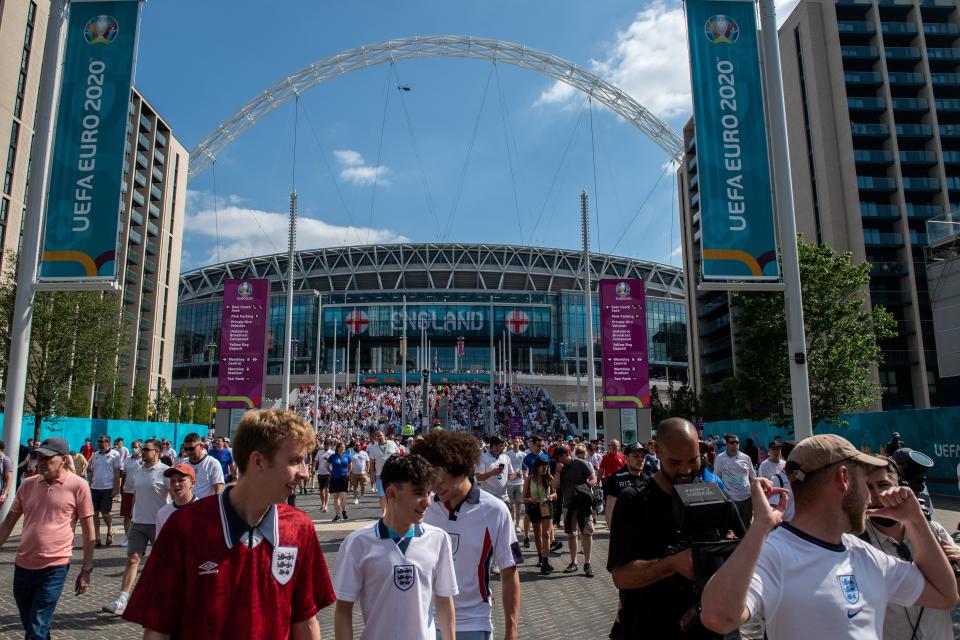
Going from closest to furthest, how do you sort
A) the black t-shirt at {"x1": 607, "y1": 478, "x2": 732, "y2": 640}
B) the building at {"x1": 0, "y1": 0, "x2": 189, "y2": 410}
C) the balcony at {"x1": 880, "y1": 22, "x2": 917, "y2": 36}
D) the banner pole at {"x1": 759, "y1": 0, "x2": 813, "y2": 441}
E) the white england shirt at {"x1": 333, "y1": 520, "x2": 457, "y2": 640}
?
the black t-shirt at {"x1": 607, "y1": 478, "x2": 732, "y2": 640}
the white england shirt at {"x1": 333, "y1": 520, "x2": 457, "y2": 640}
the banner pole at {"x1": 759, "y1": 0, "x2": 813, "y2": 441}
the building at {"x1": 0, "y1": 0, "x2": 189, "y2": 410}
the balcony at {"x1": 880, "y1": 22, "x2": 917, "y2": 36}

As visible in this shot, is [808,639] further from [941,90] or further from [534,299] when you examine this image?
[534,299]

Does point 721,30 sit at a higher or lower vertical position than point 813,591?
higher

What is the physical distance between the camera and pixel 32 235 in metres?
12.7

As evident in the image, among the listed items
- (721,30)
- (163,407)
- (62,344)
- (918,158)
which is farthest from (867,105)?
(163,407)

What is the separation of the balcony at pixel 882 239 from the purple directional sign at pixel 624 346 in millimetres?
51126

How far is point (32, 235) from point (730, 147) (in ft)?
40.8

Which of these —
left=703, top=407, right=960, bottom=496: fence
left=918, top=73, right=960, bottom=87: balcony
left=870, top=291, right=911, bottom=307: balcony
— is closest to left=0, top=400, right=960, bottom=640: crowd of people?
left=703, top=407, right=960, bottom=496: fence

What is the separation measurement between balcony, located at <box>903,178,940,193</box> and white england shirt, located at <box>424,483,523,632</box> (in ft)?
238

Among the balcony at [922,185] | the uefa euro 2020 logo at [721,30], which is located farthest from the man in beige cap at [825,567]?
the balcony at [922,185]

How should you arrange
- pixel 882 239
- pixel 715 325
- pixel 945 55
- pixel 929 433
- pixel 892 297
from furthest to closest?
pixel 715 325 < pixel 945 55 < pixel 882 239 < pixel 892 297 < pixel 929 433

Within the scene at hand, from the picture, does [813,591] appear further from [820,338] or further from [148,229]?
[148,229]

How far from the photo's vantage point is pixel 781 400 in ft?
101

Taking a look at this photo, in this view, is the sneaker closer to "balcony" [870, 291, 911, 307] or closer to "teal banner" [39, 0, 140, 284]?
"teal banner" [39, 0, 140, 284]

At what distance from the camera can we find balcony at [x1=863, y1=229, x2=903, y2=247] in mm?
63281
